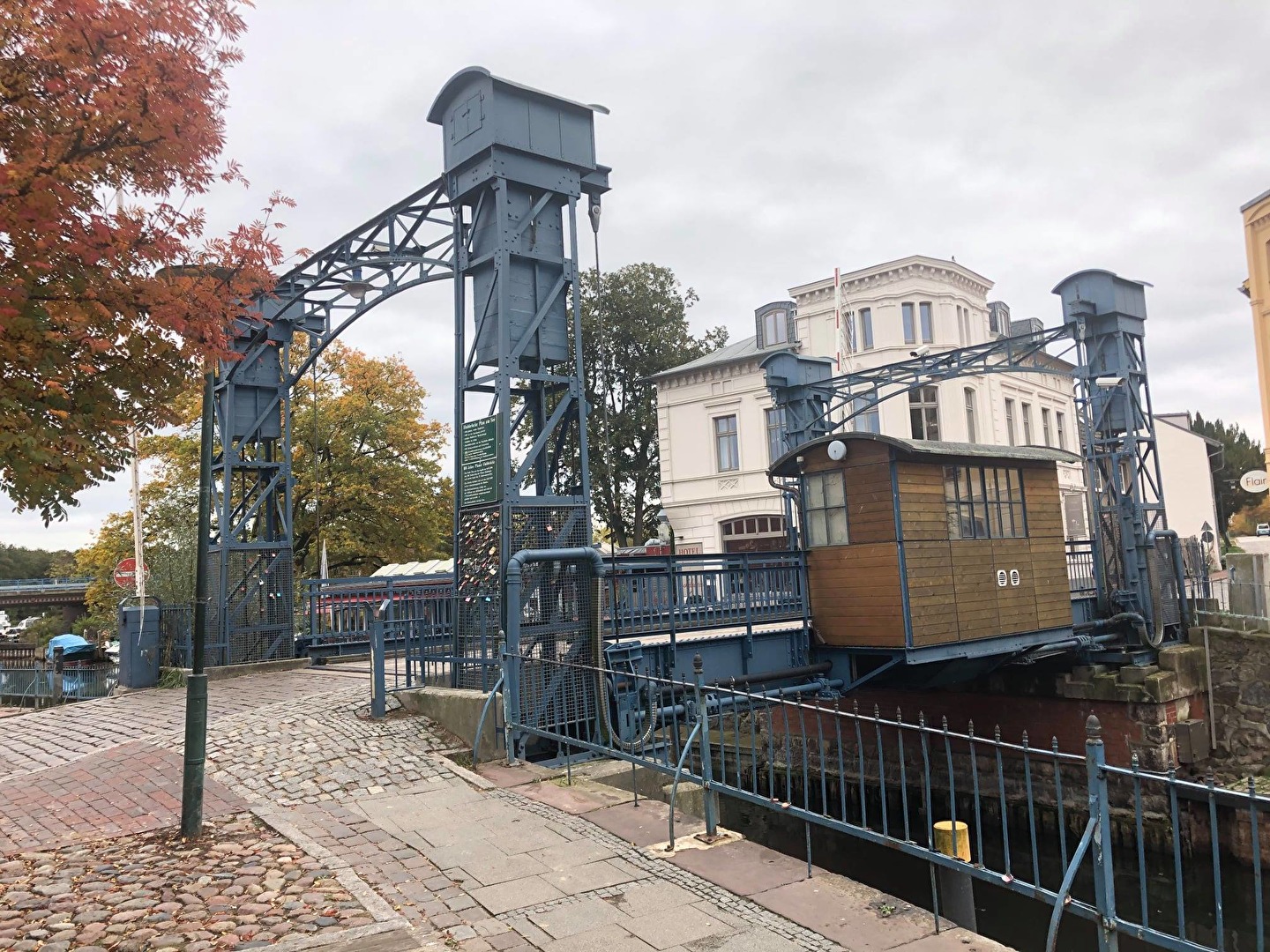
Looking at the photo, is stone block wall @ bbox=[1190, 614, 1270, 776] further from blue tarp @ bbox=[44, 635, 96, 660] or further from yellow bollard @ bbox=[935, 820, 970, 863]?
blue tarp @ bbox=[44, 635, 96, 660]

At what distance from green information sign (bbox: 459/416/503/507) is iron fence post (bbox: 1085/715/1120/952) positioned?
728 centimetres

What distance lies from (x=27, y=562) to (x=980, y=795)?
9686 cm

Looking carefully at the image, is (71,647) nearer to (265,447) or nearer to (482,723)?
(265,447)

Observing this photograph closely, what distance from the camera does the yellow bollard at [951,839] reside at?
6211 mm

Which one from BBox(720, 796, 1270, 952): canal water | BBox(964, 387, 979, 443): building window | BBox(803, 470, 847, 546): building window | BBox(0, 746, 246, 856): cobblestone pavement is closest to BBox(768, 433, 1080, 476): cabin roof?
BBox(803, 470, 847, 546): building window

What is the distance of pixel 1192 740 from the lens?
16.8m

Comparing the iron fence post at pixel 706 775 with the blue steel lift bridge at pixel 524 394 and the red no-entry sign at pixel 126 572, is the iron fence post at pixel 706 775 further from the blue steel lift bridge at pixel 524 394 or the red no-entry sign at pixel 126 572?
the red no-entry sign at pixel 126 572

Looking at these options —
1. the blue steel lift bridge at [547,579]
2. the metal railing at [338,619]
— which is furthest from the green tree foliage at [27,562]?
the blue steel lift bridge at [547,579]

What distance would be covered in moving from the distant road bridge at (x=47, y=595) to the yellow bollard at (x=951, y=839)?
184 ft

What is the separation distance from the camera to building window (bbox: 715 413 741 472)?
113ft

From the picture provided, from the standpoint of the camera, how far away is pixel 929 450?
1294cm

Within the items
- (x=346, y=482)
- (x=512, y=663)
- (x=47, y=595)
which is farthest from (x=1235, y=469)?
(x=47, y=595)

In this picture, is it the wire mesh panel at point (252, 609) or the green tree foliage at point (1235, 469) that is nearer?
the wire mesh panel at point (252, 609)

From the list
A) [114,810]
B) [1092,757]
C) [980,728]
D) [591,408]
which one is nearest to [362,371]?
[591,408]
